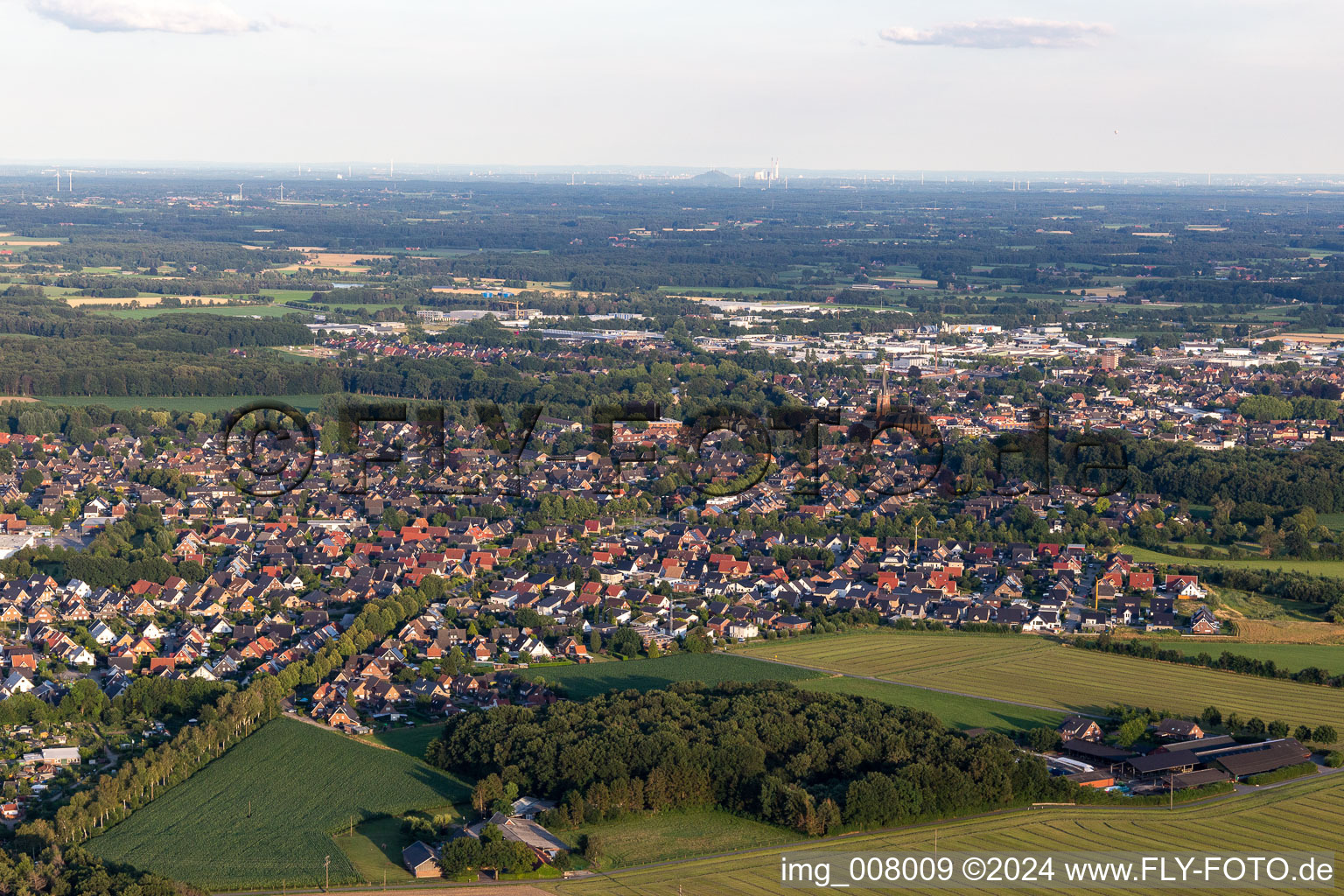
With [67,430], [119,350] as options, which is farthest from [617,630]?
[119,350]

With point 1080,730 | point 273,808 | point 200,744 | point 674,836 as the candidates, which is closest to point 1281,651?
point 1080,730

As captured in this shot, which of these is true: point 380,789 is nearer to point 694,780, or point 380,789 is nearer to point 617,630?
point 694,780

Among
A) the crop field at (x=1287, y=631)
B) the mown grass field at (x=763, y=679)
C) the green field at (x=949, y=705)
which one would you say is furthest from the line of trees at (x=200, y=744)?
the crop field at (x=1287, y=631)

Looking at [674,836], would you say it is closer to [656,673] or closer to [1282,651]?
A: [656,673]

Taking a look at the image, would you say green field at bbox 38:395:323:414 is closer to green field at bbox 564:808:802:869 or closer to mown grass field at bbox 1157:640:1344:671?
mown grass field at bbox 1157:640:1344:671

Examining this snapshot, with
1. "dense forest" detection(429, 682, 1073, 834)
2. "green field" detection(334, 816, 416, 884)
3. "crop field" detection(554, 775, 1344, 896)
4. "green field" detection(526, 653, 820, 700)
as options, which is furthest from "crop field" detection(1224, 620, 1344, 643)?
"green field" detection(334, 816, 416, 884)
